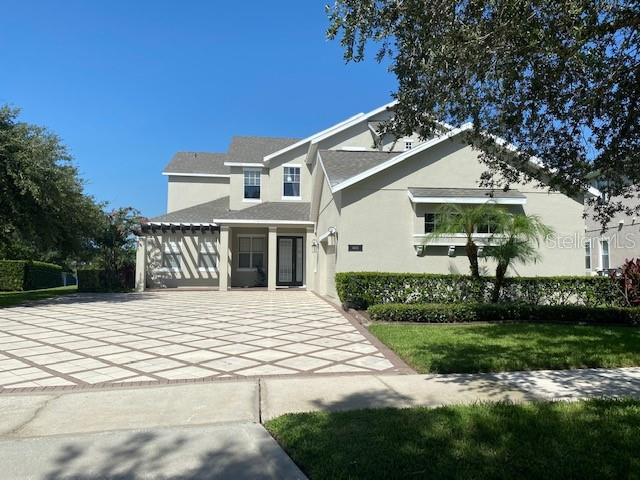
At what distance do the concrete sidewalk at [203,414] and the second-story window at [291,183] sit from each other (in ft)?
63.6

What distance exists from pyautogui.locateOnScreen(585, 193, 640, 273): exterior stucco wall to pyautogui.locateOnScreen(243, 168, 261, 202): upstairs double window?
15.5 metres

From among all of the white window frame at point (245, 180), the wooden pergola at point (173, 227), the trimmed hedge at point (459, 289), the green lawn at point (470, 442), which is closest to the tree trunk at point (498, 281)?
the trimmed hedge at point (459, 289)

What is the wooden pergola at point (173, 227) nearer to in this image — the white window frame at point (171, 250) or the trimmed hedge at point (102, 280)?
the white window frame at point (171, 250)

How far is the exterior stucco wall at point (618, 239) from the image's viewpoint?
19.8m

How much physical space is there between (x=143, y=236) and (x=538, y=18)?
69.8 ft

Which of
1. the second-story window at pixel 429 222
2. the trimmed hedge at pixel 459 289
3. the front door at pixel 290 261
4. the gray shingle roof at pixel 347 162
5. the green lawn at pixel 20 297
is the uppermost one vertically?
the gray shingle roof at pixel 347 162

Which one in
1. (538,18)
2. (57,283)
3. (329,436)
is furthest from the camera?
(57,283)

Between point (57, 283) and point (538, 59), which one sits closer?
point (538, 59)

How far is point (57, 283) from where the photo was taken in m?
33.0

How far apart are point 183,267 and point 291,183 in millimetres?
7140

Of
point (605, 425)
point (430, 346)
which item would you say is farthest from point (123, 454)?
point (430, 346)

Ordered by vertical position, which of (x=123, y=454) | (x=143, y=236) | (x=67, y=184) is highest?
(x=67, y=184)

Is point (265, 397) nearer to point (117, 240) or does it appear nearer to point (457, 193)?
point (457, 193)

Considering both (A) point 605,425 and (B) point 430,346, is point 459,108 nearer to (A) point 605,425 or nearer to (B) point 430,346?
(A) point 605,425
